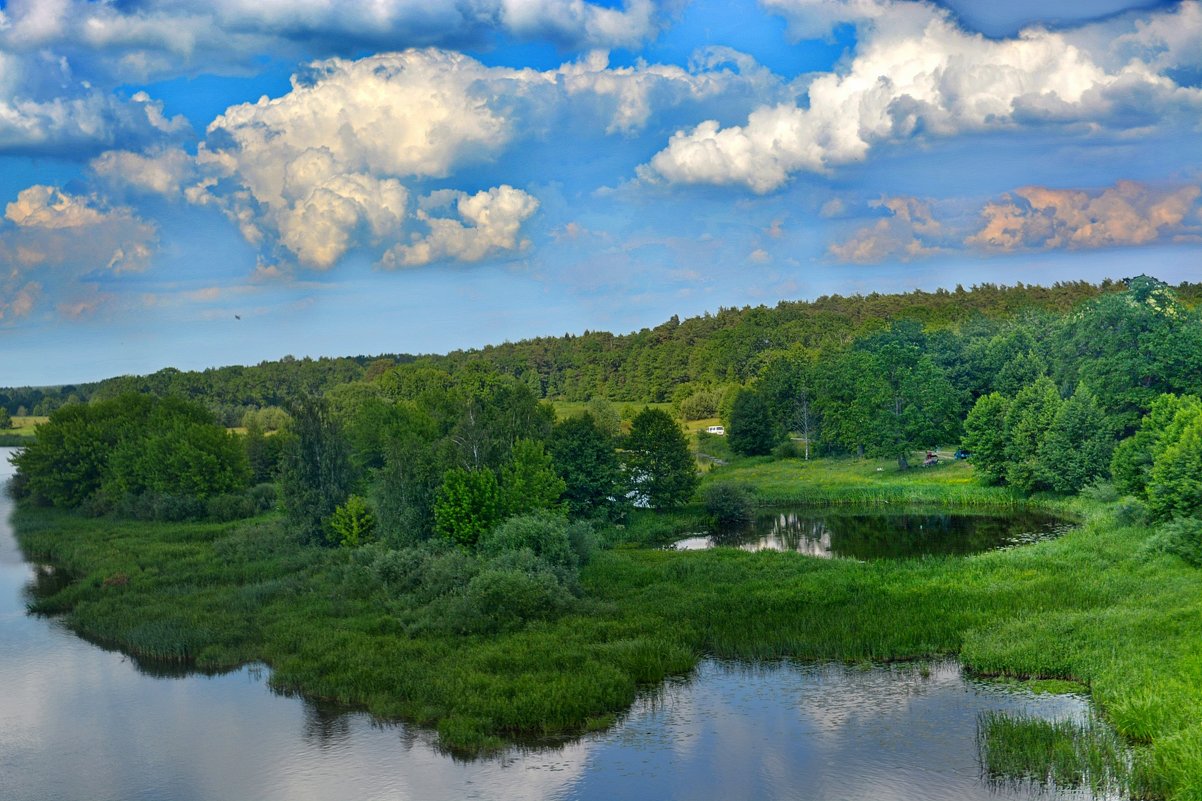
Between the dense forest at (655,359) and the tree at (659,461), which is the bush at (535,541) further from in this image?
the dense forest at (655,359)

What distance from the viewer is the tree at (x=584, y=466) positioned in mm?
61094

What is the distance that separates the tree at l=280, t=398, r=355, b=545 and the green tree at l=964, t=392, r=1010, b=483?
46.4 m

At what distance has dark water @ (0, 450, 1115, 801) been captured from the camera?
24.0m

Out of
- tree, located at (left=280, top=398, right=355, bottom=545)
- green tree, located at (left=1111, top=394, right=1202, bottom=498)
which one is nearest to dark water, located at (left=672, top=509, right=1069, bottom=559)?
green tree, located at (left=1111, top=394, right=1202, bottom=498)

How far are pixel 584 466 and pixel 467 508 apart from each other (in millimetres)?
14876

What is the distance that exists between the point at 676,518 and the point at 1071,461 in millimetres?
27096

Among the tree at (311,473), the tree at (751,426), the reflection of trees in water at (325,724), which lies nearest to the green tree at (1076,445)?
the tree at (751,426)

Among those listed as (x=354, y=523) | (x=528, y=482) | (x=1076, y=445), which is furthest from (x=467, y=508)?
(x=1076, y=445)

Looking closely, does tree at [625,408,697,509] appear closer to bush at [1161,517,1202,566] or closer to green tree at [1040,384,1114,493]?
green tree at [1040,384,1114,493]

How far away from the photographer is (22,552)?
64625 millimetres

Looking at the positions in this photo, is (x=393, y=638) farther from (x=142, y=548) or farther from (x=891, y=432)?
(x=891, y=432)

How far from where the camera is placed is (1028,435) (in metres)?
67.2

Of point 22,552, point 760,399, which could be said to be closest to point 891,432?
point 760,399

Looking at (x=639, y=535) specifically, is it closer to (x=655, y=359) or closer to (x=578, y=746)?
(x=578, y=746)
